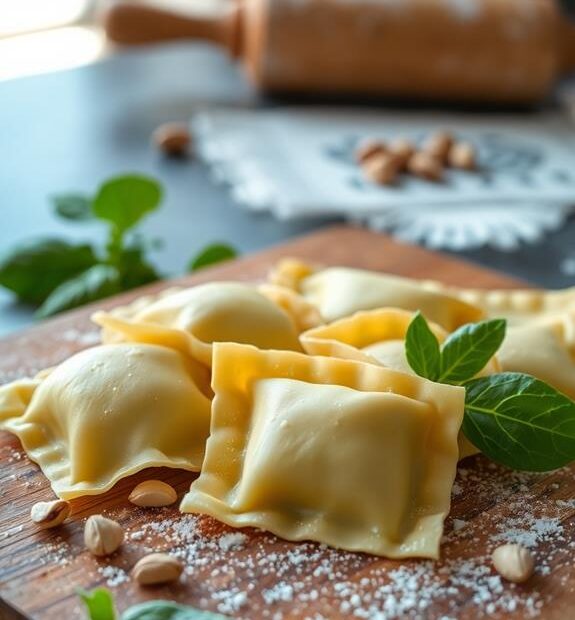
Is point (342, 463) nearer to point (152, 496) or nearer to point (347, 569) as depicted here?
point (347, 569)

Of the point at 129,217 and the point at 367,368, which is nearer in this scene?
the point at 367,368

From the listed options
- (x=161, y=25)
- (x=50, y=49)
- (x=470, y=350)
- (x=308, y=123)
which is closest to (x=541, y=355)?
(x=470, y=350)

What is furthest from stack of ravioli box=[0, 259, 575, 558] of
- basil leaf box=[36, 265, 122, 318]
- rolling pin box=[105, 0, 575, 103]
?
rolling pin box=[105, 0, 575, 103]

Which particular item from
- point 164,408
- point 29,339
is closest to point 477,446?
point 164,408

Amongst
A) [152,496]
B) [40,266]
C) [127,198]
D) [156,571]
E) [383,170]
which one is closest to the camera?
[156,571]

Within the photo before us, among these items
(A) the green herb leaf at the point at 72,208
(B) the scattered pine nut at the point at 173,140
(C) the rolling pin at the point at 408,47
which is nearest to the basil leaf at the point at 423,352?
(A) the green herb leaf at the point at 72,208

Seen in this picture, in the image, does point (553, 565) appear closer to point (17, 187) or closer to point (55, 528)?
point (55, 528)

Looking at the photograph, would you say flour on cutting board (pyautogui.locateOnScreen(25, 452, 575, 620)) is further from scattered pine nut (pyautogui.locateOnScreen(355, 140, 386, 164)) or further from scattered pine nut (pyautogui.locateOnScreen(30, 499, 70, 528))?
scattered pine nut (pyautogui.locateOnScreen(355, 140, 386, 164))
